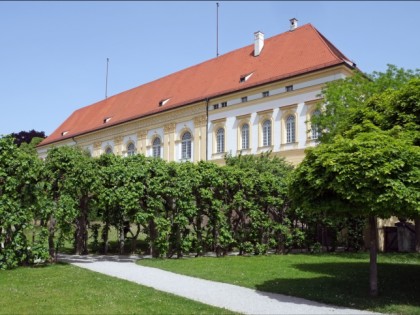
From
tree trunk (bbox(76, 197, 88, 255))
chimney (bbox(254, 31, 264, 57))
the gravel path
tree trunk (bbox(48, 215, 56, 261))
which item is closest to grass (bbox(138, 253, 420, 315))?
the gravel path

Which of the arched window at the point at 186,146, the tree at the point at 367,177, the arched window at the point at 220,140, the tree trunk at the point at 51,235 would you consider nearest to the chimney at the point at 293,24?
the arched window at the point at 220,140

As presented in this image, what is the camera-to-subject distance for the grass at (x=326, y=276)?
973 centimetres

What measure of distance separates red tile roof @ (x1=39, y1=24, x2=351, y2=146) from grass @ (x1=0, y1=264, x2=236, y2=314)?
24656 millimetres

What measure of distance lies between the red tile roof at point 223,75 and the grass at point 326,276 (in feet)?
60.7

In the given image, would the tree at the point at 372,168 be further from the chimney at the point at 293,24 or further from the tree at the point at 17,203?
the chimney at the point at 293,24

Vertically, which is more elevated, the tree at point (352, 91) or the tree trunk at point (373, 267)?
the tree at point (352, 91)

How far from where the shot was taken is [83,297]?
9.66 m

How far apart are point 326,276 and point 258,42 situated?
102ft

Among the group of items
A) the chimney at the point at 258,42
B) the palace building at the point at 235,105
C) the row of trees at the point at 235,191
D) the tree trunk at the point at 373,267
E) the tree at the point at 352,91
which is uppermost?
the chimney at the point at 258,42

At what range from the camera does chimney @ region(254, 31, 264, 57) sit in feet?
134

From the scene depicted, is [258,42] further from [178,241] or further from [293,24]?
[178,241]

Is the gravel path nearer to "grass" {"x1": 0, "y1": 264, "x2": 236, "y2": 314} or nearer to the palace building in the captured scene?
"grass" {"x1": 0, "y1": 264, "x2": 236, "y2": 314}

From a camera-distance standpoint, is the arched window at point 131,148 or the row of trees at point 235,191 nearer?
the row of trees at point 235,191

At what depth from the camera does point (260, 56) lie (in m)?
40.1
